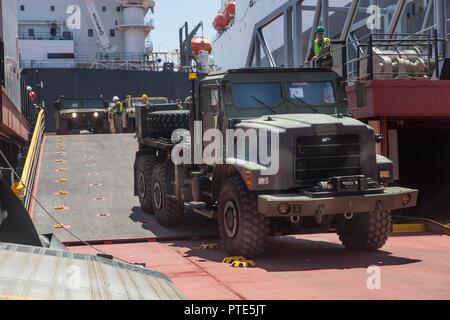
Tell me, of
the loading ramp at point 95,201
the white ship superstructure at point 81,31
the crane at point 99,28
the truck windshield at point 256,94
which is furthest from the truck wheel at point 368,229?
the crane at point 99,28

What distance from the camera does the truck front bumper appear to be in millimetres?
8062

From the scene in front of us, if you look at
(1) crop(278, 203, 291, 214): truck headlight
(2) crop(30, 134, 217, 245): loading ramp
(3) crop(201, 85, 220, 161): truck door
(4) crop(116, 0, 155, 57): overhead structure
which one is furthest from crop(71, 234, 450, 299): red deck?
(4) crop(116, 0, 155, 57): overhead structure

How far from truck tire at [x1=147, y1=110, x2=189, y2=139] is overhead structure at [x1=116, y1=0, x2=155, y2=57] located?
48.3 metres

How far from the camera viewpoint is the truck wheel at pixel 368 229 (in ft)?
29.7

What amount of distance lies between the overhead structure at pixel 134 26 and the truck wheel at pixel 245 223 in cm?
5256

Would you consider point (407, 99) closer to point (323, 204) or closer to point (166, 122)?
point (166, 122)

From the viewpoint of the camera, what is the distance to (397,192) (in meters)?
8.71

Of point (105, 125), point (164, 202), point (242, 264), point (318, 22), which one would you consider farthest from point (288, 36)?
point (242, 264)

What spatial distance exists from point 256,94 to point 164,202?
2.84 m

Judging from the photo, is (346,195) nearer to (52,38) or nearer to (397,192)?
(397,192)

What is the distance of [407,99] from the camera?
41.0 feet

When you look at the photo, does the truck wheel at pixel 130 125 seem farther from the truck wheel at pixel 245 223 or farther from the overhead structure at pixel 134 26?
the overhead structure at pixel 134 26
